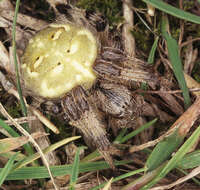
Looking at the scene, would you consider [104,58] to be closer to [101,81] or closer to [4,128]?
[101,81]

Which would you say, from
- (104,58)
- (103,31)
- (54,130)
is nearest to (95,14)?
(103,31)

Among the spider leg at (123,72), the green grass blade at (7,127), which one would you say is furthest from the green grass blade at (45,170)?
the spider leg at (123,72)

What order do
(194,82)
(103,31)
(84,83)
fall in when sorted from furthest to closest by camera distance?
(194,82), (103,31), (84,83)

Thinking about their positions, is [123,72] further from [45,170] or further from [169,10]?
[45,170]

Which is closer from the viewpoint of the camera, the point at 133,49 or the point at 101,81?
the point at 101,81

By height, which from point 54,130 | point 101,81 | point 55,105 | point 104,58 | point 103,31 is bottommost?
point 54,130

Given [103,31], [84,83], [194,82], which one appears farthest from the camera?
[194,82]
